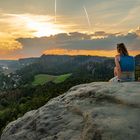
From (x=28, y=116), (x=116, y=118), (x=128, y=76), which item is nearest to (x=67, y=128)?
(x=116, y=118)

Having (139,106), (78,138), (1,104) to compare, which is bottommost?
(1,104)

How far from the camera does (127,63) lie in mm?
17031

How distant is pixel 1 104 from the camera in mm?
193625

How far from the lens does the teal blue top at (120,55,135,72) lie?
1686cm

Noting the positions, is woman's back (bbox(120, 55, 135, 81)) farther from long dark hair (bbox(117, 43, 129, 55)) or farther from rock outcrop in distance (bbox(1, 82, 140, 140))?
rock outcrop in distance (bbox(1, 82, 140, 140))

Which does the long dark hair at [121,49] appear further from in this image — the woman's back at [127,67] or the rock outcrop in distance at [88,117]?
the rock outcrop in distance at [88,117]

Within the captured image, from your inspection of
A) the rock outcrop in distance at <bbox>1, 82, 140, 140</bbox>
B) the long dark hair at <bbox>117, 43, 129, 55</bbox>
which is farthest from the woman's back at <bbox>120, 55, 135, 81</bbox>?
the rock outcrop in distance at <bbox>1, 82, 140, 140</bbox>

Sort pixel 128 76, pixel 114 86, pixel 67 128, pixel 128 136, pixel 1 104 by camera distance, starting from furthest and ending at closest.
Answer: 1. pixel 1 104
2. pixel 128 76
3. pixel 114 86
4. pixel 67 128
5. pixel 128 136

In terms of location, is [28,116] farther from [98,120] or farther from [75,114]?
[98,120]

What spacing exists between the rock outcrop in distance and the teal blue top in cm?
225

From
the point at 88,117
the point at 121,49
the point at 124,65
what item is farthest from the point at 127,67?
the point at 88,117

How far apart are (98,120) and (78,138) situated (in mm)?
876

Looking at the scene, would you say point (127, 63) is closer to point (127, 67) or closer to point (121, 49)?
point (127, 67)

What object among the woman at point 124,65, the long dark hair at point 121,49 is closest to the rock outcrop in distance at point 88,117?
the woman at point 124,65
